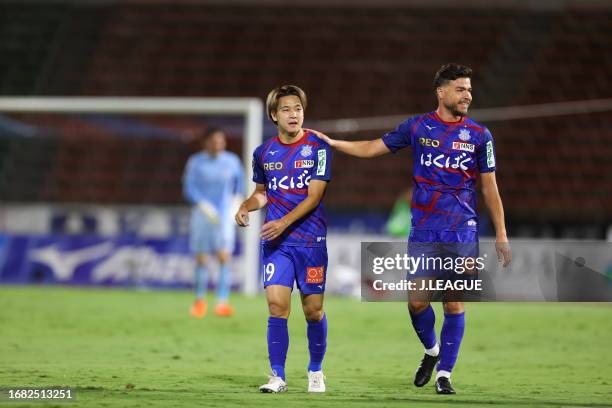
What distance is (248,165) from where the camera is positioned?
15.2 meters

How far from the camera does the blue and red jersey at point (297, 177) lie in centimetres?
614

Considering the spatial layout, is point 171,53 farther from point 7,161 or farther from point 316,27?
point 7,161

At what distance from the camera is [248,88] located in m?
23.2

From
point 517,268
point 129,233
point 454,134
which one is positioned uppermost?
point 129,233

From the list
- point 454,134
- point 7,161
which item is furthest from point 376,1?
point 454,134

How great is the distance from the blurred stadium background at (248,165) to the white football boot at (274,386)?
17.8 inches

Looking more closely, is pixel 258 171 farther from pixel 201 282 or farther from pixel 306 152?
pixel 201 282

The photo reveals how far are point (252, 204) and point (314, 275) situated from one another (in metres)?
0.59

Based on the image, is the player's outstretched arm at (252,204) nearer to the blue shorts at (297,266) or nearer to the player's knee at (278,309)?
the blue shorts at (297,266)

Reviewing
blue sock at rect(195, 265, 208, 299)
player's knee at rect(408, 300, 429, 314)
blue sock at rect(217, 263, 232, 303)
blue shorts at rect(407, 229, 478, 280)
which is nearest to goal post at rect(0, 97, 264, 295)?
blue sock at rect(195, 265, 208, 299)

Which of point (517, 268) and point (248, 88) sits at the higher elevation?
point (248, 88)

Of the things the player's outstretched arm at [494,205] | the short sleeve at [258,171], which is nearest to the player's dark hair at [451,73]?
the player's outstretched arm at [494,205]

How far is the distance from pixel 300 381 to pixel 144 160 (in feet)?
49.6

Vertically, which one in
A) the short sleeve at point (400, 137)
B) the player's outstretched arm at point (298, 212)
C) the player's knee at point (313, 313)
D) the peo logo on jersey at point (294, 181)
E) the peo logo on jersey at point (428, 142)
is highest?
the short sleeve at point (400, 137)
